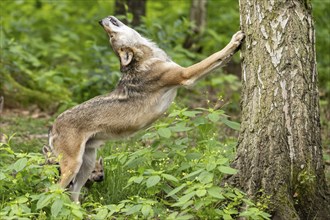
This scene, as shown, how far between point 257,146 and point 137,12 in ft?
26.6

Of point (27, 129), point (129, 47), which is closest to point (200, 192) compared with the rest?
point (129, 47)

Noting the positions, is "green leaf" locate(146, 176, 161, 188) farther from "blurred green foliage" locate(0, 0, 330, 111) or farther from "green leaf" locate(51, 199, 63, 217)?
"blurred green foliage" locate(0, 0, 330, 111)

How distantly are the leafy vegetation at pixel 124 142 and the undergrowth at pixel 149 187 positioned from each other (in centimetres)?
1

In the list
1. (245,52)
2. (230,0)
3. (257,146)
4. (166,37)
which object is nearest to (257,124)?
(257,146)

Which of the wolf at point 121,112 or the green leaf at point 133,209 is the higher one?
the wolf at point 121,112

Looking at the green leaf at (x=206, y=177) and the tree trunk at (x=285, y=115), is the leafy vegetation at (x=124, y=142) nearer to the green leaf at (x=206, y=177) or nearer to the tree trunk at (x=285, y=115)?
the green leaf at (x=206, y=177)

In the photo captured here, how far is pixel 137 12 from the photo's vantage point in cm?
1425

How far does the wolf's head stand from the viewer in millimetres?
8148

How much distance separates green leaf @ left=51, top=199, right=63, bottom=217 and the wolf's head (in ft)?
8.15

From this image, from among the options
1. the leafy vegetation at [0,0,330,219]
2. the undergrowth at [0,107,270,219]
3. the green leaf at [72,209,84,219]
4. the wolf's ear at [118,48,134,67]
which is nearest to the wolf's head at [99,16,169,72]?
the wolf's ear at [118,48,134,67]

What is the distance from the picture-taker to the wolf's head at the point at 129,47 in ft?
26.7

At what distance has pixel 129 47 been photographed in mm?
8258

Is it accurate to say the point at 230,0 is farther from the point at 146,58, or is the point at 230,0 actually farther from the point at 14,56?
the point at 146,58

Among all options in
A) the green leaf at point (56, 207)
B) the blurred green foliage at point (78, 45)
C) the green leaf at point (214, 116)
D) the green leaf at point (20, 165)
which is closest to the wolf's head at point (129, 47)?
the green leaf at point (214, 116)
